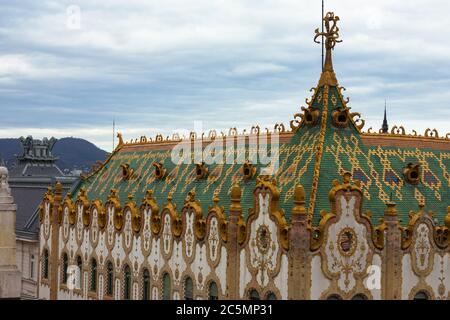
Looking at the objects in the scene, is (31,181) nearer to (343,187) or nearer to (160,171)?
(160,171)

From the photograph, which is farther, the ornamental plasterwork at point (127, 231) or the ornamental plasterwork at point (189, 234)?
the ornamental plasterwork at point (127, 231)

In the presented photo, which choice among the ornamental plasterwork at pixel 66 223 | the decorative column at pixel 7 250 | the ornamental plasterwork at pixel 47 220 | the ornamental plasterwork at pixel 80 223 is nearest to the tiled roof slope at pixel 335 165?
the ornamental plasterwork at pixel 80 223

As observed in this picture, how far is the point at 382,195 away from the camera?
52.6m

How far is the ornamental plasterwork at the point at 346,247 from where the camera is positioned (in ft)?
156

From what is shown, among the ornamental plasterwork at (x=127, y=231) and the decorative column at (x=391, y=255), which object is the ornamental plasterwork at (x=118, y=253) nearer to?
the ornamental plasterwork at (x=127, y=231)

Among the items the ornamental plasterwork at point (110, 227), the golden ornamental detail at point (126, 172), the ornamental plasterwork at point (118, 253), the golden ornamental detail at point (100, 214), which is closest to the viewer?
the ornamental plasterwork at point (118, 253)

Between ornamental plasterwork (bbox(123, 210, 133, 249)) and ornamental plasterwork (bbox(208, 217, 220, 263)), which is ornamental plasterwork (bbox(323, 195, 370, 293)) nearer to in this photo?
ornamental plasterwork (bbox(208, 217, 220, 263))

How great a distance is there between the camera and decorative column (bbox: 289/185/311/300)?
4681cm

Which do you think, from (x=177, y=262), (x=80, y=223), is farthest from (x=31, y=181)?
(x=177, y=262)

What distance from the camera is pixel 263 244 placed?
49.5m

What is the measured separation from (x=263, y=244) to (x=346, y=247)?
15.3 ft

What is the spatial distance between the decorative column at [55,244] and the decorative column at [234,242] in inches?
1037
